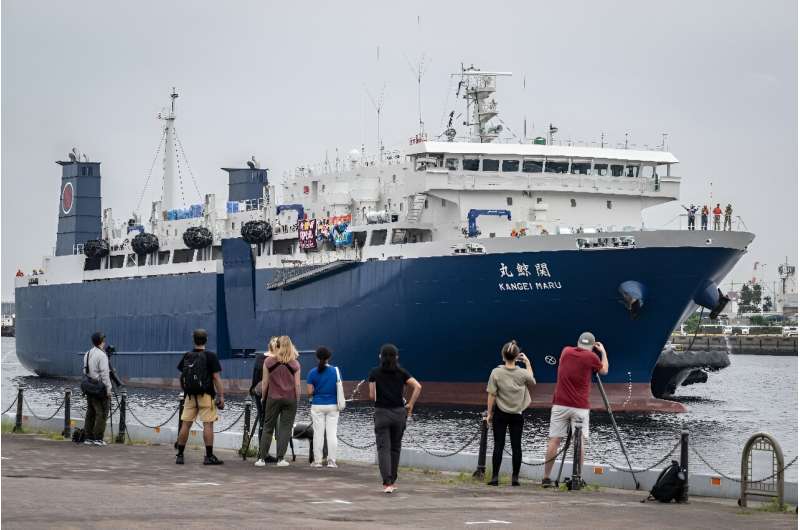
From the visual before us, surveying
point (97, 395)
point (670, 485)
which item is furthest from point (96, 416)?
point (670, 485)

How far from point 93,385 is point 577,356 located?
7.24 meters

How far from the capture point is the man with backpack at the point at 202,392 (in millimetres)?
17047

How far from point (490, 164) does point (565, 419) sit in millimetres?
26216

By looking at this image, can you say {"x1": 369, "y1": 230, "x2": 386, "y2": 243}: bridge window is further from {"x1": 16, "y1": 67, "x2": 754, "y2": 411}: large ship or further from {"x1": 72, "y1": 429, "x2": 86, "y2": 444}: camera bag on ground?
{"x1": 72, "y1": 429, "x2": 86, "y2": 444}: camera bag on ground

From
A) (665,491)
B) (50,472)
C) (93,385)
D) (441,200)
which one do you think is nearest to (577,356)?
(665,491)

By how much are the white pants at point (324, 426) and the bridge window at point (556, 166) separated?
25599 mm

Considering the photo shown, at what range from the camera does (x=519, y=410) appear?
15797 mm

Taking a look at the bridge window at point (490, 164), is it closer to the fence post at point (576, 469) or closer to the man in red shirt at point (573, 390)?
the man in red shirt at point (573, 390)

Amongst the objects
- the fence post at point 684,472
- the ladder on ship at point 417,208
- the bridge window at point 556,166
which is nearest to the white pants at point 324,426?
the fence post at point 684,472

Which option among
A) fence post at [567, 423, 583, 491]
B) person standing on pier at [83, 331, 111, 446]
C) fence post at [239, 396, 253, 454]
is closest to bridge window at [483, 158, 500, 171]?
person standing on pier at [83, 331, 111, 446]

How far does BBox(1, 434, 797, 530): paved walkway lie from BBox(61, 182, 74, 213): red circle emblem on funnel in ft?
148

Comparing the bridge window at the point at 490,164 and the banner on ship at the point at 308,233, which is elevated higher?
the bridge window at the point at 490,164

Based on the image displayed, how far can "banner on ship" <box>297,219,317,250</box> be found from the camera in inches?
1743

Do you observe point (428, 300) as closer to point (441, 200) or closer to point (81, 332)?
point (441, 200)
